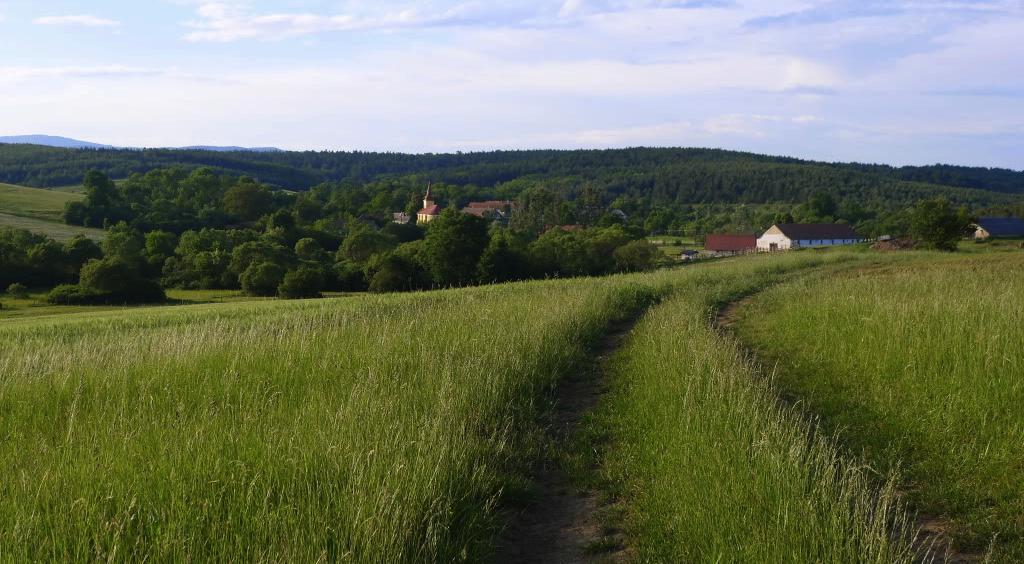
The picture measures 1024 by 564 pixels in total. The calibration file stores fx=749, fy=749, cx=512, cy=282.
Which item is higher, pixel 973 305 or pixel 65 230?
pixel 973 305

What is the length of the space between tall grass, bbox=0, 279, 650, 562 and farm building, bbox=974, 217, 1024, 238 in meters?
97.6

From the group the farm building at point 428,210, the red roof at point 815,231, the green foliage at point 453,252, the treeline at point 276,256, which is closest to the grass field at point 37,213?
the treeline at point 276,256

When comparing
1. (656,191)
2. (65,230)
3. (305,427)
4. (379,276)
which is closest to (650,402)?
(305,427)

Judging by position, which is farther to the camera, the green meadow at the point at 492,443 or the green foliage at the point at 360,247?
the green foliage at the point at 360,247

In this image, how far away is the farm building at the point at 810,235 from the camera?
104m

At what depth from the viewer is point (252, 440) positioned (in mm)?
5684

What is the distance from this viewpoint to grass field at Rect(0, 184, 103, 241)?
77312 millimetres

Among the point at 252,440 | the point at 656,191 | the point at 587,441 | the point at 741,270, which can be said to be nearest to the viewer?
the point at 252,440

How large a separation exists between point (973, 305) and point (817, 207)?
432 ft

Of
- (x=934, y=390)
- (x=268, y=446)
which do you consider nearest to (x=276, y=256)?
(x=934, y=390)

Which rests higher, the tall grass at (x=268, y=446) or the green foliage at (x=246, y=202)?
the tall grass at (x=268, y=446)

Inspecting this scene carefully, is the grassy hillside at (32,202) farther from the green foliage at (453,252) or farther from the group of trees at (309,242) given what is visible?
the green foliage at (453,252)

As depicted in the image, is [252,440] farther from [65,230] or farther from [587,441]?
[65,230]

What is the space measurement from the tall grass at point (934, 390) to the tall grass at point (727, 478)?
470mm
